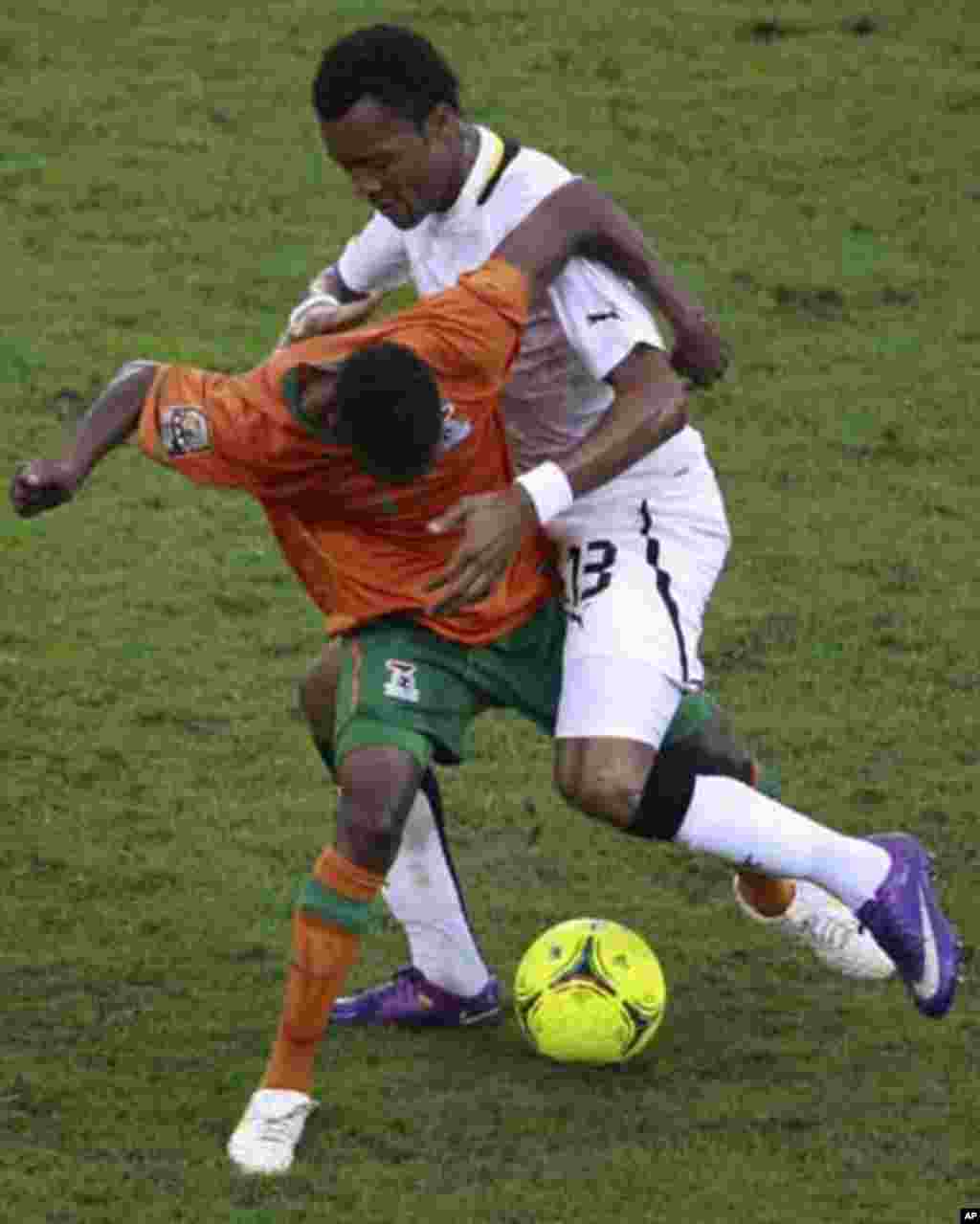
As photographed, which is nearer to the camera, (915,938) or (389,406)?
(389,406)

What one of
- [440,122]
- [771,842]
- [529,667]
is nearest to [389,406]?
[440,122]

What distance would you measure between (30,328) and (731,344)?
8.80 feet

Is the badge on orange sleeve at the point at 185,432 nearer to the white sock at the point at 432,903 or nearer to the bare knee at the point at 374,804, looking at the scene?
the bare knee at the point at 374,804

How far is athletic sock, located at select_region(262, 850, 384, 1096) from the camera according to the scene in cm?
749

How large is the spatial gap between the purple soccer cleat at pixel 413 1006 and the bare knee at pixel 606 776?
70cm

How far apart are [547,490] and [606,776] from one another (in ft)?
2.14

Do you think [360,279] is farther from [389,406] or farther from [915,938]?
[915,938]

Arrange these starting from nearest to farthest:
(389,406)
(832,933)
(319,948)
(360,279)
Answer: (389,406), (319,948), (832,933), (360,279)

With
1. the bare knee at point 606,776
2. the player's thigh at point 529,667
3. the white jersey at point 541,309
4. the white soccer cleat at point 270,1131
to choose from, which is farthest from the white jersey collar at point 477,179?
the white soccer cleat at point 270,1131

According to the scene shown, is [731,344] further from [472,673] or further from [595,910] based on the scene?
[472,673]

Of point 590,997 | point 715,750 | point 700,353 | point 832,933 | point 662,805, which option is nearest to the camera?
point 662,805

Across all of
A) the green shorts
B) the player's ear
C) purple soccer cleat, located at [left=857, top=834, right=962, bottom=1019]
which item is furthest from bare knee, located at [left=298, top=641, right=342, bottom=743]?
purple soccer cleat, located at [left=857, top=834, right=962, bottom=1019]

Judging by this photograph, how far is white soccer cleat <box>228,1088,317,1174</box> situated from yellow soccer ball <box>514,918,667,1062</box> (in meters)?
0.75

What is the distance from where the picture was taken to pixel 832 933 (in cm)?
847
